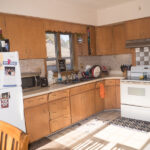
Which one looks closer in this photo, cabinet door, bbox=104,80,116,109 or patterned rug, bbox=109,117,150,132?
patterned rug, bbox=109,117,150,132

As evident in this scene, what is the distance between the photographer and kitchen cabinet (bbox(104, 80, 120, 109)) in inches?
168

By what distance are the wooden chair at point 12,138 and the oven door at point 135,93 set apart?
2.97 meters

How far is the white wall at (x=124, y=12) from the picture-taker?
3963 millimetres

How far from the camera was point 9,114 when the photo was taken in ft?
8.02

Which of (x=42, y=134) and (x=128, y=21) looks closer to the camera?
(x=42, y=134)

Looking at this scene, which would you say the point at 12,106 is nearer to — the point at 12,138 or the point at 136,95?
the point at 12,138

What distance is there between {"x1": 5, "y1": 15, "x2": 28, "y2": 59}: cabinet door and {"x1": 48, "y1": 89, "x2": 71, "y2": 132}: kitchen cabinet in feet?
3.07

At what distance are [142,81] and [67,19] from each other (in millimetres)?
2121

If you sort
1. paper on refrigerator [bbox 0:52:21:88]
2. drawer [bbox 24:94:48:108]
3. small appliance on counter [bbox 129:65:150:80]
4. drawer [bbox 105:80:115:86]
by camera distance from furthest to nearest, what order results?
drawer [bbox 105:80:115:86], small appliance on counter [bbox 129:65:150:80], drawer [bbox 24:94:48:108], paper on refrigerator [bbox 0:52:21:88]

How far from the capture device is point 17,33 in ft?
9.87

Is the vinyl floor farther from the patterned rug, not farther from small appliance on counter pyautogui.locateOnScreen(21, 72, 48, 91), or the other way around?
small appliance on counter pyautogui.locateOnScreen(21, 72, 48, 91)

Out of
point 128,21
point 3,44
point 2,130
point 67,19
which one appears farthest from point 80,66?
point 2,130

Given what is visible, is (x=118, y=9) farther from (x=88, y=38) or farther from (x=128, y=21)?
(x=88, y=38)

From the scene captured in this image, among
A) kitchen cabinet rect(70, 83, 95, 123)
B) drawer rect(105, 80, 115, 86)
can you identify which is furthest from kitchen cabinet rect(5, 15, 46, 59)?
drawer rect(105, 80, 115, 86)
